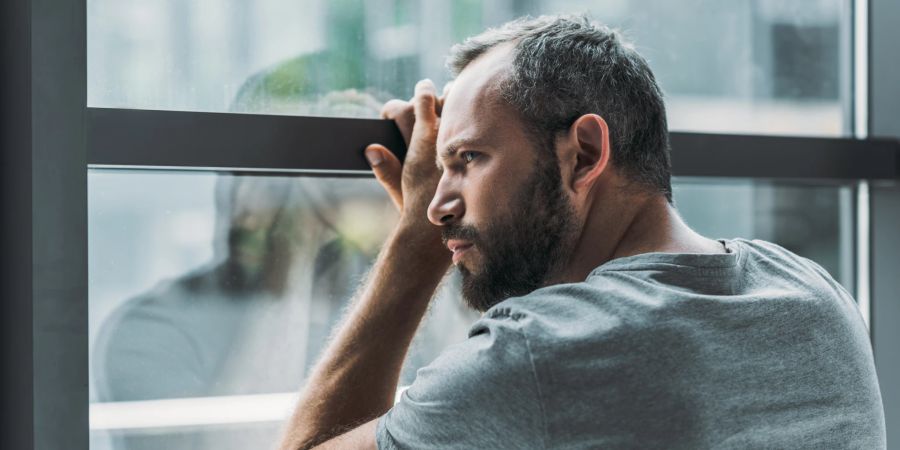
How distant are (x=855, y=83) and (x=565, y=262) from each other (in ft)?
2.69

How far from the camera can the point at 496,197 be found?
3.56ft

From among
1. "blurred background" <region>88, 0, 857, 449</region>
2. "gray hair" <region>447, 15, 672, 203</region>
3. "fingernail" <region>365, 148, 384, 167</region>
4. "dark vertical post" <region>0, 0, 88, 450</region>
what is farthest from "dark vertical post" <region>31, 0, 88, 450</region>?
"gray hair" <region>447, 15, 672, 203</region>

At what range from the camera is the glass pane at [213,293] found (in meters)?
1.20

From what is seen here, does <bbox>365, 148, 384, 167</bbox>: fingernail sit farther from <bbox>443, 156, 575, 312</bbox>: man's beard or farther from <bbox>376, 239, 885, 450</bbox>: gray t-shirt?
<bbox>376, 239, 885, 450</bbox>: gray t-shirt

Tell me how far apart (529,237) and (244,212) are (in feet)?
1.43

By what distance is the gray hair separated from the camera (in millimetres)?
1079

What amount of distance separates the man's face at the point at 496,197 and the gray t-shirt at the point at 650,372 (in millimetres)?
96

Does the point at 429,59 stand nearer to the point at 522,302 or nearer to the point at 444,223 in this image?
the point at 444,223

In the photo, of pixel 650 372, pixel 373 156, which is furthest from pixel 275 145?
pixel 650 372

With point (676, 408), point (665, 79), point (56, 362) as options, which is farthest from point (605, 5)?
point (56, 362)

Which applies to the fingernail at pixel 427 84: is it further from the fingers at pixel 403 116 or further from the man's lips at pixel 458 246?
the man's lips at pixel 458 246

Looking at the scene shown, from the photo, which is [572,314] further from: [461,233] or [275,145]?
[275,145]

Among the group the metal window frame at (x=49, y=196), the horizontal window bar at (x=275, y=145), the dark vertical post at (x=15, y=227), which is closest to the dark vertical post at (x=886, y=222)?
the horizontal window bar at (x=275, y=145)

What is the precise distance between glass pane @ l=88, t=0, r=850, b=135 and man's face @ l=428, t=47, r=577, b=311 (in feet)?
0.83
